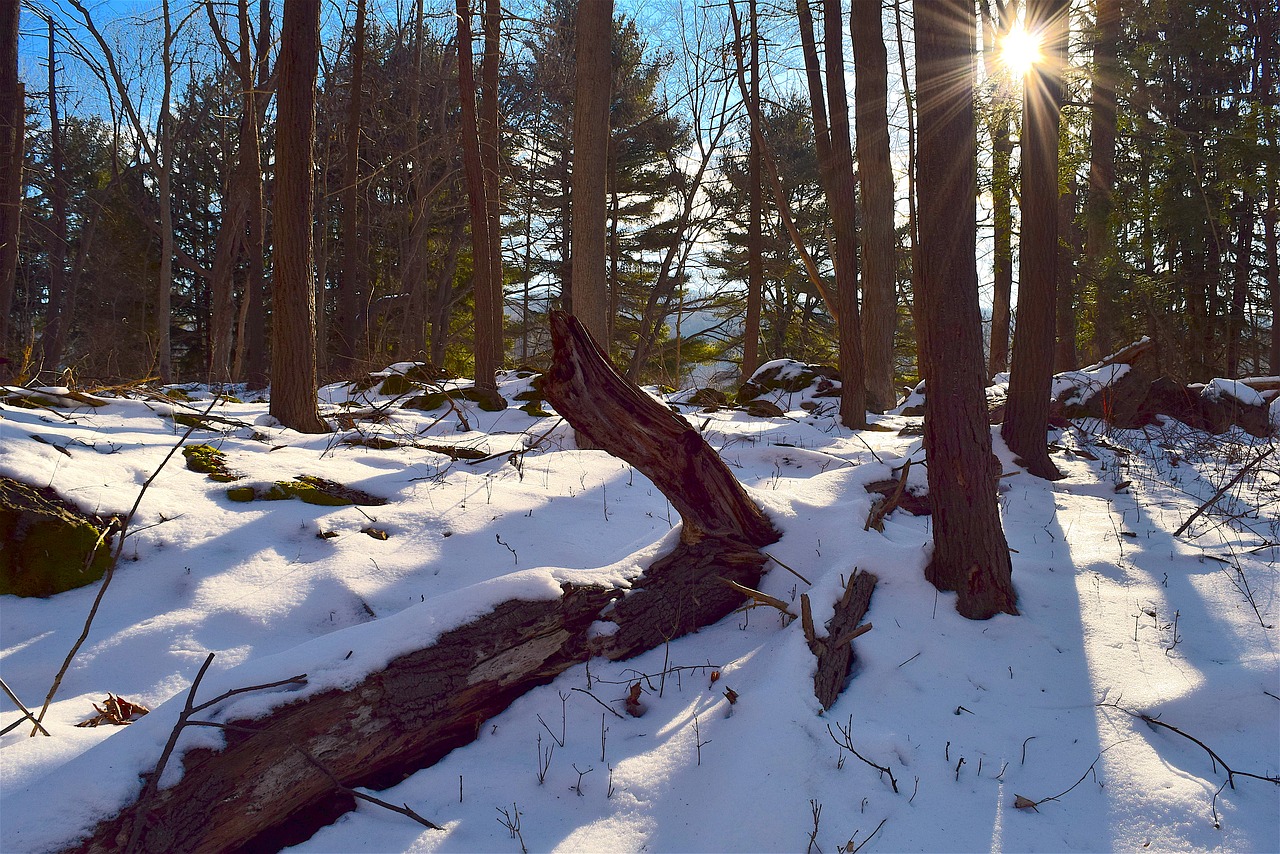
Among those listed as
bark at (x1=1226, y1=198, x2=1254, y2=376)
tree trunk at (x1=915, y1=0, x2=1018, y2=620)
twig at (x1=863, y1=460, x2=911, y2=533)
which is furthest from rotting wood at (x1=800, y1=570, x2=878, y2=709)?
bark at (x1=1226, y1=198, x2=1254, y2=376)

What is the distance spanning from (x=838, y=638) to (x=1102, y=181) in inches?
614

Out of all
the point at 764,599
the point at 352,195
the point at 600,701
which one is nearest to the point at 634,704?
the point at 600,701

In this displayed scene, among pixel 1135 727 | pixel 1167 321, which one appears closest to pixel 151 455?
pixel 1135 727

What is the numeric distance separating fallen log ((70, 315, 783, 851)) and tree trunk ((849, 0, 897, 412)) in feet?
21.9

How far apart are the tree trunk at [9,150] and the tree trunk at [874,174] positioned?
35.4 feet

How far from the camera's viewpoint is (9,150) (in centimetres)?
959

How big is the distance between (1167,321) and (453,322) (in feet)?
74.2

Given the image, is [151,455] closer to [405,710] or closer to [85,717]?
[85,717]

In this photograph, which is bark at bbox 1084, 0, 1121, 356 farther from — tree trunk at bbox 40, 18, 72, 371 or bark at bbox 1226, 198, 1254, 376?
tree trunk at bbox 40, 18, 72, 371

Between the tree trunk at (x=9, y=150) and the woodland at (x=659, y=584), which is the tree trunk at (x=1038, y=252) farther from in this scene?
the tree trunk at (x=9, y=150)

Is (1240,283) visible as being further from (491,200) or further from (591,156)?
(591,156)

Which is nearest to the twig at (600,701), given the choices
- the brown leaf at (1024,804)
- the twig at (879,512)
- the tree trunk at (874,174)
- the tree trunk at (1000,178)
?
the brown leaf at (1024,804)

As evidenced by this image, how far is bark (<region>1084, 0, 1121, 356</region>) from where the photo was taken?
1312cm

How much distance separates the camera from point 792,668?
293 cm
